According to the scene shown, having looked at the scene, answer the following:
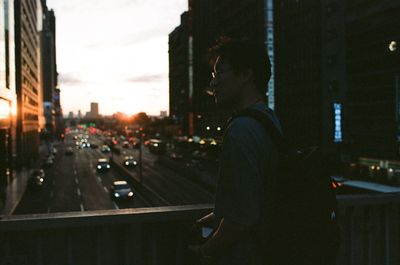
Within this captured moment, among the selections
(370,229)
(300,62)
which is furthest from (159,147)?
(370,229)

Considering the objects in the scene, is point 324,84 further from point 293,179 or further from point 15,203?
point 293,179

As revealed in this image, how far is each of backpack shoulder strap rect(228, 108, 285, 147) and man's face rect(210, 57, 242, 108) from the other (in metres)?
0.16

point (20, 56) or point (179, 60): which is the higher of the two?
point (179, 60)

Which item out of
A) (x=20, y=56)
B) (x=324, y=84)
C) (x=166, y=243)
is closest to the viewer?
(x=166, y=243)

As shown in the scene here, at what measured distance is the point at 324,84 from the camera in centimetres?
4856

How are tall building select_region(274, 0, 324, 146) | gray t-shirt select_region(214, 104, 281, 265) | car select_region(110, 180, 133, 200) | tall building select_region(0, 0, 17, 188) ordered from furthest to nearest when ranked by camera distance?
tall building select_region(274, 0, 324, 146) → car select_region(110, 180, 133, 200) → tall building select_region(0, 0, 17, 188) → gray t-shirt select_region(214, 104, 281, 265)

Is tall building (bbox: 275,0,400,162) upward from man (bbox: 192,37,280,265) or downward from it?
upward

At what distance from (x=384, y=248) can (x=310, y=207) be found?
2726mm

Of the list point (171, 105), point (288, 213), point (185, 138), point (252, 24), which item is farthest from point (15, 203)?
point (171, 105)

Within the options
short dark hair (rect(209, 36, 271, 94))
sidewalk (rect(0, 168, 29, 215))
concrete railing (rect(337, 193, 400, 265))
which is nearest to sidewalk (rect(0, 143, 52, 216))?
sidewalk (rect(0, 168, 29, 215))

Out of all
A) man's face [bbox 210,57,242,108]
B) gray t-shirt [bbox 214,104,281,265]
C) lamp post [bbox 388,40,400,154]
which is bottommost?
gray t-shirt [bbox 214,104,281,265]

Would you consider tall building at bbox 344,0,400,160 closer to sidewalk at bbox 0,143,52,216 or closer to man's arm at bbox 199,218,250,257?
sidewalk at bbox 0,143,52,216

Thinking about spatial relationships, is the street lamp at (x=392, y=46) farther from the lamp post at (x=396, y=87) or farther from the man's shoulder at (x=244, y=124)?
the man's shoulder at (x=244, y=124)

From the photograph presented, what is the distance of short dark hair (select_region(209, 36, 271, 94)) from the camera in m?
2.10
